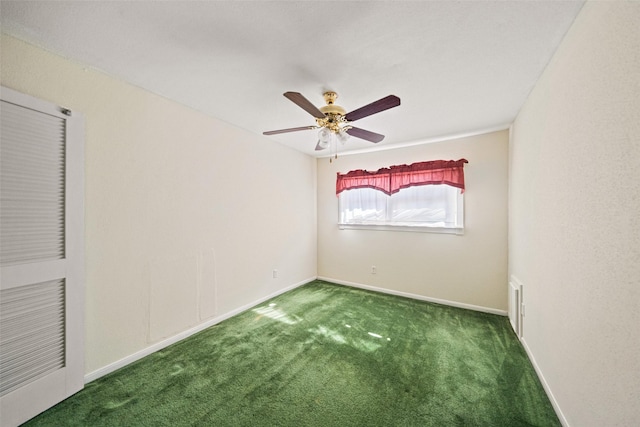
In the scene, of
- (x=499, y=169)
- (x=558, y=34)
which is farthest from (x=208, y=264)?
(x=499, y=169)

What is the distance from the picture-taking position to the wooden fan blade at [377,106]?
1.62m

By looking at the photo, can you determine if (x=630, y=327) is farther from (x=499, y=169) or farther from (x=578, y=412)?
(x=499, y=169)

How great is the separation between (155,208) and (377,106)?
213 centimetres

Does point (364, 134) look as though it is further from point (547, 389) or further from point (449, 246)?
point (547, 389)

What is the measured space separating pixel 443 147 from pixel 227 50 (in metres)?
2.98

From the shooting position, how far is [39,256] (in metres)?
1.56

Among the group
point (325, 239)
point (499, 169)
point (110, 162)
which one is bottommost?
point (325, 239)

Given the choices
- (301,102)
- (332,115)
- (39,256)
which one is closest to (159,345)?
(39,256)

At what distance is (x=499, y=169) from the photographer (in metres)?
3.04

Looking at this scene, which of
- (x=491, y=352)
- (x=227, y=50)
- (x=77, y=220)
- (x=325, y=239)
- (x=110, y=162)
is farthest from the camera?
(x=325, y=239)

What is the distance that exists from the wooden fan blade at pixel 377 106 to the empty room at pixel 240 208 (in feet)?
0.07

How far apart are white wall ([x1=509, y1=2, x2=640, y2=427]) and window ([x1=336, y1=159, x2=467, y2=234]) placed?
141 centimetres

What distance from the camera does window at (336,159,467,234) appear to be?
331 cm

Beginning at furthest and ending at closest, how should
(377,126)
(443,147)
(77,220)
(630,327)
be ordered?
(443,147) → (377,126) → (77,220) → (630,327)
